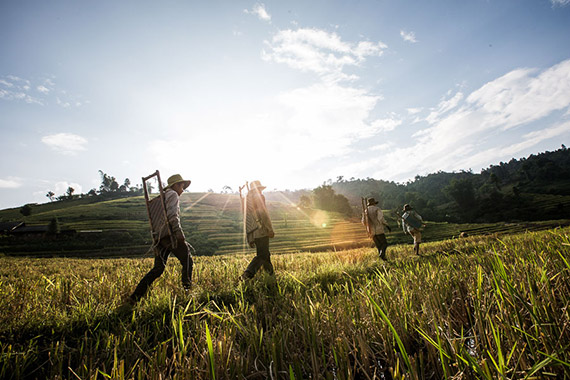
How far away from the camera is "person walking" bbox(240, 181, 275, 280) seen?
4.89 m

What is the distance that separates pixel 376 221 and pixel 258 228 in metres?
5.28

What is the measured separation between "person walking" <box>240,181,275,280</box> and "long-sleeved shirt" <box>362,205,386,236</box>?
4.85m

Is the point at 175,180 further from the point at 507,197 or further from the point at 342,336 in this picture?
the point at 507,197

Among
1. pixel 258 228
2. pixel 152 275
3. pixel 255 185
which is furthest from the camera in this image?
pixel 255 185

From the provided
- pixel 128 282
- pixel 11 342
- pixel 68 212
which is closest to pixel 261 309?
pixel 11 342

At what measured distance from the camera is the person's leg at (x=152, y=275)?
3713mm

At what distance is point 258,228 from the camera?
5043mm

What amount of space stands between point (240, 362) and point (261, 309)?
1407 mm

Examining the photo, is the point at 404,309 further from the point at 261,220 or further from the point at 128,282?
the point at 128,282

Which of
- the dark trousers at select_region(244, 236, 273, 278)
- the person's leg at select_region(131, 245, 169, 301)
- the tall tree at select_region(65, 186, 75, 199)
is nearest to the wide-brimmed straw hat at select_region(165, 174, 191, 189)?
the person's leg at select_region(131, 245, 169, 301)

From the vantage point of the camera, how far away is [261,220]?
16.5 feet

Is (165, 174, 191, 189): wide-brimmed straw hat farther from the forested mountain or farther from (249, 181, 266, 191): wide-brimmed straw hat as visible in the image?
the forested mountain

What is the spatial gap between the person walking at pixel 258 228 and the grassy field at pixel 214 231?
28.3 m

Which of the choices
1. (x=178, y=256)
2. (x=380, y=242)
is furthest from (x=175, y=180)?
(x=380, y=242)
